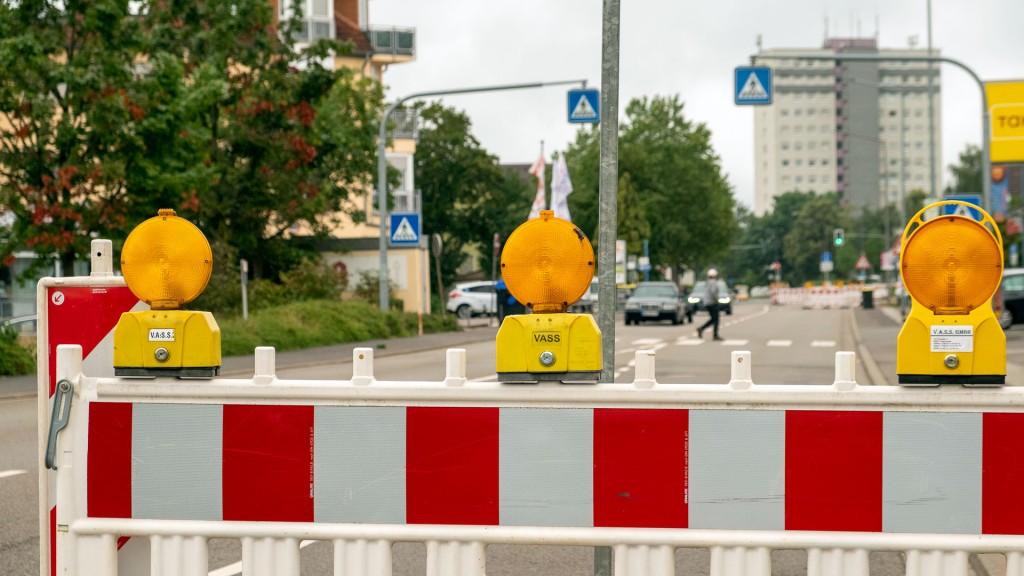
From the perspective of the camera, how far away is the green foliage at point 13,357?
19875 millimetres

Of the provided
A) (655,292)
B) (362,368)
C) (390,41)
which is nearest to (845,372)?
(362,368)

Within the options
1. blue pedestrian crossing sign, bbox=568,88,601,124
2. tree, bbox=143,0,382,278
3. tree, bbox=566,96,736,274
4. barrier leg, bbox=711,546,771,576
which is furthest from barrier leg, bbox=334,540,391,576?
tree, bbox=566,96,736,274

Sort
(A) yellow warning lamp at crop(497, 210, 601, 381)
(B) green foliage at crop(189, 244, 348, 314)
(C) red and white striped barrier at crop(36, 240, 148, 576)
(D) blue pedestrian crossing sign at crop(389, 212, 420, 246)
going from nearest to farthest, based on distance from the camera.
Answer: (A) yellow warning lamp at crop(497, 210, 601, 381), (C) red and white striped barrier at crop(36, 240, 148, 576), (D) blue pedestrian crossing sign at crop(389, 212, 420, 246), (B) green foliage at crop(189, 244, 348, 314)

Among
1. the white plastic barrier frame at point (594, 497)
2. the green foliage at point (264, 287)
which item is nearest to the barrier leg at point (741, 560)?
the white plastic barrier frame at point (594, 497)

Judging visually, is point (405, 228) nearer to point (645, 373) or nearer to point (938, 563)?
point (645, 373)

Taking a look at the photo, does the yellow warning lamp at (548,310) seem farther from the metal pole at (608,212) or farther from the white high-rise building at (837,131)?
the white high-rise building at (837,131)

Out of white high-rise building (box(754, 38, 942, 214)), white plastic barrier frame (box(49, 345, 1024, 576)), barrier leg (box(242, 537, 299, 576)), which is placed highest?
white high-rise building (box(754, 38, 942, 214))

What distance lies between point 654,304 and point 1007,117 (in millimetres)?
14728

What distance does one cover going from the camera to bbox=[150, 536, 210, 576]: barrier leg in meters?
3.47

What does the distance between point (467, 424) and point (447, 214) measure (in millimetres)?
72776

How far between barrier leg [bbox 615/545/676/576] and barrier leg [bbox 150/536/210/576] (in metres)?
1.10

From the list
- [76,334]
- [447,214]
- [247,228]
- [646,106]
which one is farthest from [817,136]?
[76,334]

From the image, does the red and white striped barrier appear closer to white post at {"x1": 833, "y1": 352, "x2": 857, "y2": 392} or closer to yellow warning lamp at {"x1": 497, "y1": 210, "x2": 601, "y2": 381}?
yellow warning lamp at {"x1": 497, "y1": 210, "x2": 601, "y2": 381}

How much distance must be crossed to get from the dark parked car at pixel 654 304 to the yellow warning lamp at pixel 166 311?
137 feet
